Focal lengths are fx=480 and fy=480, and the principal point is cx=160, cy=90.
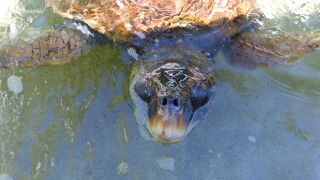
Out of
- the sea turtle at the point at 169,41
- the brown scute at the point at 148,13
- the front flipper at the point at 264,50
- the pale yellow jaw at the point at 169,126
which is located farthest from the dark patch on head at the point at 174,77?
the front flipper at the point at 264,50

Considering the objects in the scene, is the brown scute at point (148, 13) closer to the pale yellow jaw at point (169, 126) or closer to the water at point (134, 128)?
the water at point (134, 128)

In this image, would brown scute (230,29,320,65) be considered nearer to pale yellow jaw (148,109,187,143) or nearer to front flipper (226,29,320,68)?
front flipper (226,29,320,68)

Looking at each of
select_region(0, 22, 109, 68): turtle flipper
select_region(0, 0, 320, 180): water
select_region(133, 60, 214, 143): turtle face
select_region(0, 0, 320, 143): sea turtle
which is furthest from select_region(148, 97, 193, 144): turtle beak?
select_region(0, 22, 109, 68): turtle flipper

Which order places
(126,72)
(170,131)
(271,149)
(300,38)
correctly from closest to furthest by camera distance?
(170,131)
(271,149)
(126,72)
(300,38)

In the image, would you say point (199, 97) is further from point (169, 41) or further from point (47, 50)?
point (47, 50)

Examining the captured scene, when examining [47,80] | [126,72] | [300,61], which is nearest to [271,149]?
[300,61]

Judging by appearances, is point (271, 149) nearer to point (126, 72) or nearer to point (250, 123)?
point (250, 123)
